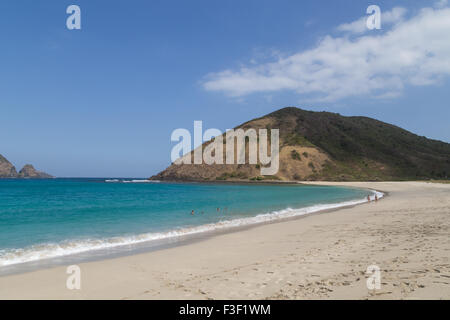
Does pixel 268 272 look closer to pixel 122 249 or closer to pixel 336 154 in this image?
pixel 122 249

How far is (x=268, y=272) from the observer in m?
7.98

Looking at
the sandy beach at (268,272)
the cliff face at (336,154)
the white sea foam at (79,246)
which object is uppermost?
the cliff face at (336,154)

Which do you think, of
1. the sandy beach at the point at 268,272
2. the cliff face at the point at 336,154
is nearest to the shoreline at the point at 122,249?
the sandy beach at the point at 268,272

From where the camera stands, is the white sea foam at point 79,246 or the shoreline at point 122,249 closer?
the shoreline at point 122,249

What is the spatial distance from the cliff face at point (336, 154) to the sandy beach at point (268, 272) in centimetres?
10780

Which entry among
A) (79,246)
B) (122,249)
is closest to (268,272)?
(122,249)

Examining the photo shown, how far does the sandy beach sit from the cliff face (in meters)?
108

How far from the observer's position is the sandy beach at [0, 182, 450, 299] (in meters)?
6.37

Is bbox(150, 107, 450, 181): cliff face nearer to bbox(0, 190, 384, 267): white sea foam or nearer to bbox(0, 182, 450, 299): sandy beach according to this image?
bbox(0, 190, 384, 267): white sea foam

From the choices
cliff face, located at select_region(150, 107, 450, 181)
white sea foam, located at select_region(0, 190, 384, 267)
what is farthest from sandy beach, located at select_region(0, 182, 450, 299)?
cliff face, located at select_region(150, 107, 450, 181)

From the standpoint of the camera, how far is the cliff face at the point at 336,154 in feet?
387

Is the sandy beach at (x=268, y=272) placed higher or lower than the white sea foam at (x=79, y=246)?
higher

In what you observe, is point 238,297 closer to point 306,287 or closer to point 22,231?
point 306,287

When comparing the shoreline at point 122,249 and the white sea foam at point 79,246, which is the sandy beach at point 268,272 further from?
the white sea foam at point 79,246
